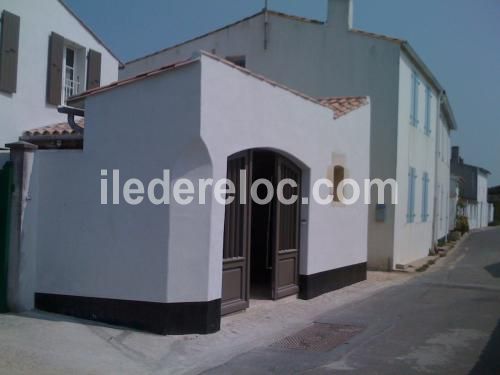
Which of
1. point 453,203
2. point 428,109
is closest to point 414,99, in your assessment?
point 428,109

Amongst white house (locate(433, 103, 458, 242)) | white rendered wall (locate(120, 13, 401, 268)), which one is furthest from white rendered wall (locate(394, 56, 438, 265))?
white house (locate(433, 103, 458, 242))

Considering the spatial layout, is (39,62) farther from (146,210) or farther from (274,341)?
(274,341)

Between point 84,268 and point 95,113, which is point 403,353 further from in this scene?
point 95,113

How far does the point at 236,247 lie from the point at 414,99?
11.3m

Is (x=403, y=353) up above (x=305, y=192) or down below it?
below

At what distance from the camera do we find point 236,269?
8.55m

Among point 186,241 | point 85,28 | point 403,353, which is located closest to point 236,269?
point 186,241

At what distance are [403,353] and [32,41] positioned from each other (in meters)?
8.76

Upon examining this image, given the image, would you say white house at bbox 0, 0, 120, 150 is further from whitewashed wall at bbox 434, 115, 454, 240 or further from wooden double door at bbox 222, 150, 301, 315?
whitewashed wall at bbox 434, 115, 454, 240

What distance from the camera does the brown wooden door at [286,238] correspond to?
982 centimetres

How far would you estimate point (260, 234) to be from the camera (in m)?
11.2

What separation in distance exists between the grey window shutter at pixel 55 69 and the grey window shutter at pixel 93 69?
1.08 meters

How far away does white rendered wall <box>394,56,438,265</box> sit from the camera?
16109mm

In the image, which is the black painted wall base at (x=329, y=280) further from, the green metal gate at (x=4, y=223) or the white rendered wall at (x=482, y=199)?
the white rendered wall at (x=482, y=199)
